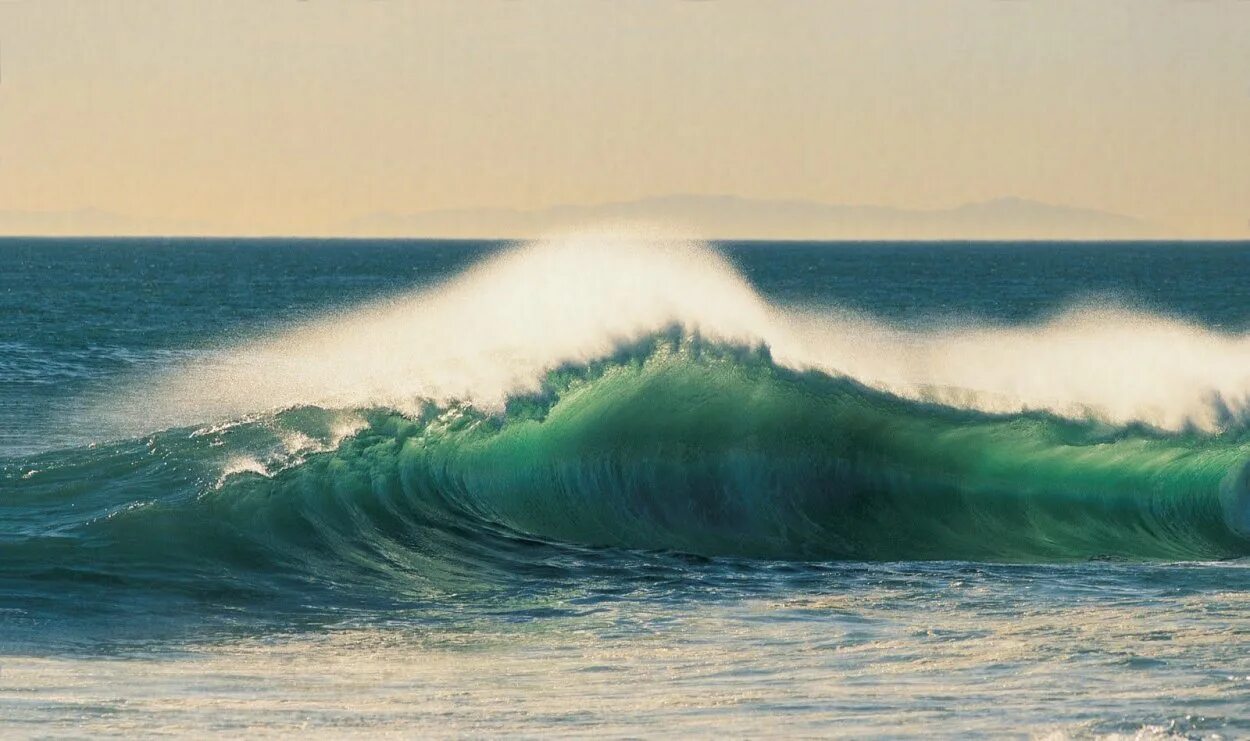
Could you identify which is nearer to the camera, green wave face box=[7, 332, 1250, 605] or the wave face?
green wave face box=[7, 332, 1250, 605]

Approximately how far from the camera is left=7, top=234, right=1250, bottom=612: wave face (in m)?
13.9

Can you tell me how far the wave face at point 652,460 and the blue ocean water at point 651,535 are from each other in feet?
0.14

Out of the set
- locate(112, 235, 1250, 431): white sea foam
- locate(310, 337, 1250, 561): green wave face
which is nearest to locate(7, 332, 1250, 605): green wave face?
locate(310, 337, 1250, 561): green wave face

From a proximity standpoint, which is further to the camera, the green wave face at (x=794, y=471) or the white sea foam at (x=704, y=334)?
the white sea foam at (x=704, y=334)

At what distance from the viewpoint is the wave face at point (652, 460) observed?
1387 centimetres

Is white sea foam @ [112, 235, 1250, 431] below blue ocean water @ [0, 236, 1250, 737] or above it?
above

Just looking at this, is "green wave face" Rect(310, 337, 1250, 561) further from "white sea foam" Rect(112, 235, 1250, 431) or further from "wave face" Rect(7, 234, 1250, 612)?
"white sea foam" Rect(112, 235, 1250, 431)

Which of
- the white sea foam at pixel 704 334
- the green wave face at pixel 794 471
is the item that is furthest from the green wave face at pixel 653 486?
the white sea foam at pixel 704 334

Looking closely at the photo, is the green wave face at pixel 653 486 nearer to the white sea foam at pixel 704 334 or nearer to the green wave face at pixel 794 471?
the green wave face at pixel 794 471

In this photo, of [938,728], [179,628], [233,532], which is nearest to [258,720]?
[179,628]

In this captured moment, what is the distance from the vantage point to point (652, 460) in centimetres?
1614

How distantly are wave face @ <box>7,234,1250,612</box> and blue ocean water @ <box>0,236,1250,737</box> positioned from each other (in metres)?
0.04

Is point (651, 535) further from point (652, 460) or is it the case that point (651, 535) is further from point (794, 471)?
point (794, 471)

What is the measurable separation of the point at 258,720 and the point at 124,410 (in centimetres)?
1954
